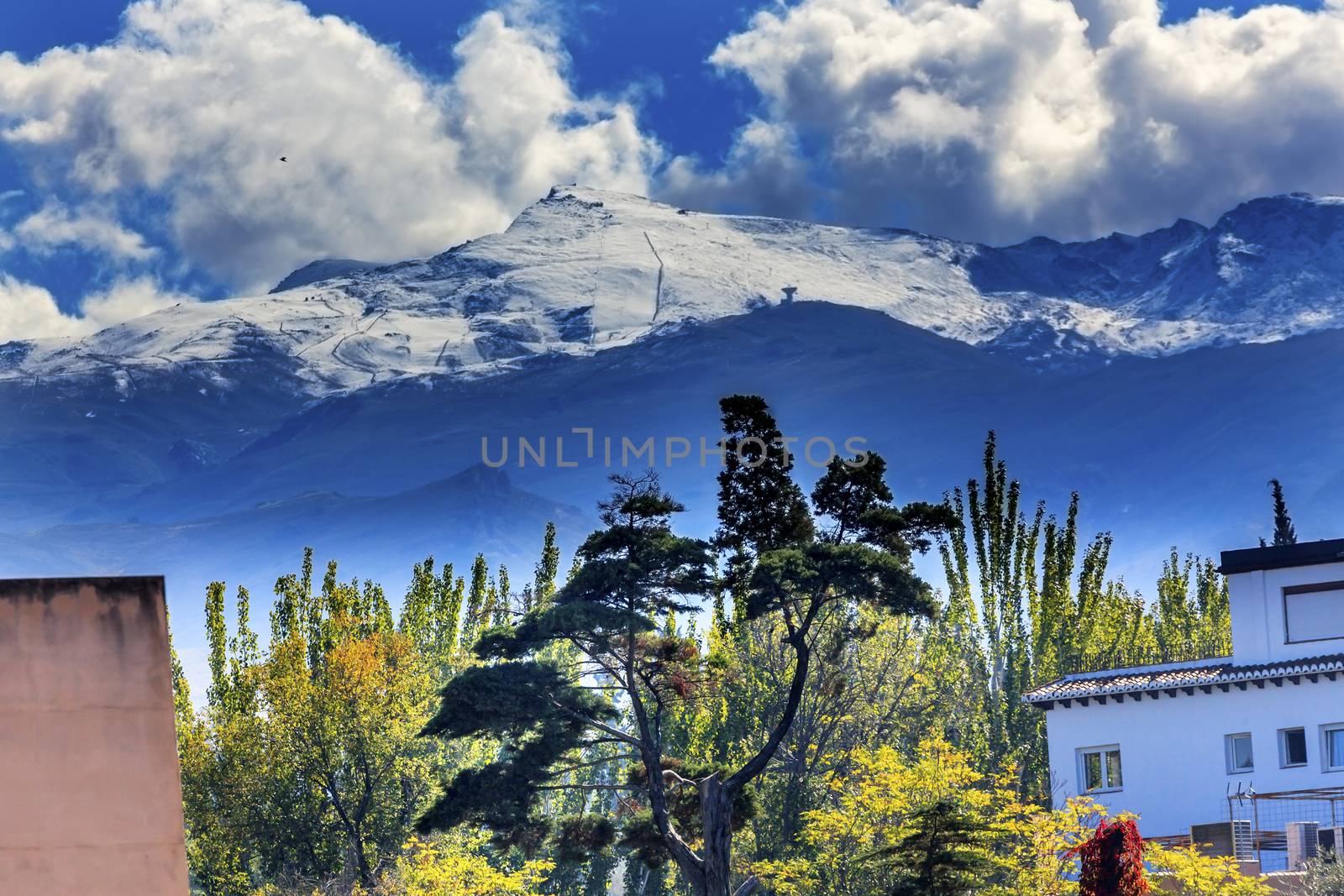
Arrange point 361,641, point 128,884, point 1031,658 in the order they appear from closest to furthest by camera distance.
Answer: point 128,884 < point 361,641 < point 1031,658

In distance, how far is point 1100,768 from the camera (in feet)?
156

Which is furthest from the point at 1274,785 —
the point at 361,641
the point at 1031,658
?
the point at 361,641

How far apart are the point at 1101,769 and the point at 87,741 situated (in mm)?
35384

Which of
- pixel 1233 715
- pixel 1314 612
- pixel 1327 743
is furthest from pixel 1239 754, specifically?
pixel 1314 612

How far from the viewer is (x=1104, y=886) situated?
3216 centimetres

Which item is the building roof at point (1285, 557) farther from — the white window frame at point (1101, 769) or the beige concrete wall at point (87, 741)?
the beige concrete wall at point (87, 741)

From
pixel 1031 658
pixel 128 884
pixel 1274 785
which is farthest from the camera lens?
pixel 1031 658

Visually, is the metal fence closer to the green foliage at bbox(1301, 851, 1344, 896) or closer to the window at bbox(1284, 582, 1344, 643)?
the green foliage at bbox(1301, 851, 1344, 896)

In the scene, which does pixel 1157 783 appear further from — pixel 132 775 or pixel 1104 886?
pixel 132 775

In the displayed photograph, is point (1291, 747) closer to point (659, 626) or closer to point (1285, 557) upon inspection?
point (1285, 557)

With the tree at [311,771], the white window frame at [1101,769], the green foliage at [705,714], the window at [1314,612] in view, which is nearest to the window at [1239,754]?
the white window frame at [1101,769]

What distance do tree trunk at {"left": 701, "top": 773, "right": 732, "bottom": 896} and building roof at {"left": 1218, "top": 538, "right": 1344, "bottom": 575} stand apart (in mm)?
13269

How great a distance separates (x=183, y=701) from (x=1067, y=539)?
3206 centimetres

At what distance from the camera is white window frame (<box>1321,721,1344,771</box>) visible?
4497 cm
